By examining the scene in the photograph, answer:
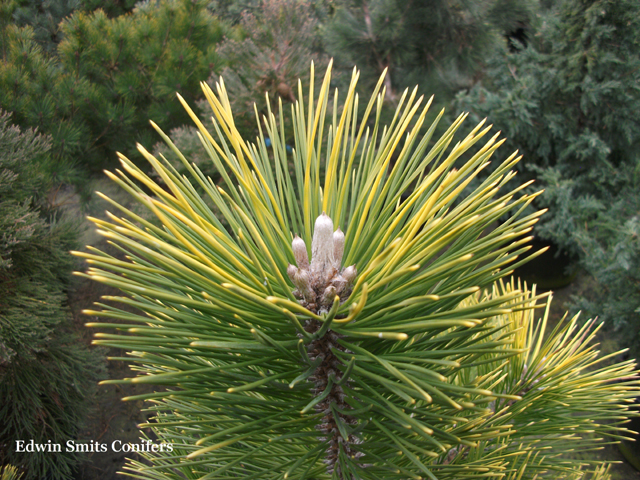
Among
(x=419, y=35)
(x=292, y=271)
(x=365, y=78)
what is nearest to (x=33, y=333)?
(x=292, y=271)

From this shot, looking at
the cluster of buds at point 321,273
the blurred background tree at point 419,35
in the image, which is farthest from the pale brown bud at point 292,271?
the blurred background tree at point 419,35

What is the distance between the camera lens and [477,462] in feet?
1.26

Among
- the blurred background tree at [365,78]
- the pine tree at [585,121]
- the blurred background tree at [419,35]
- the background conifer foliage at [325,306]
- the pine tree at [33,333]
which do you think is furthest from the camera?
the blurred background tree at [419,35]

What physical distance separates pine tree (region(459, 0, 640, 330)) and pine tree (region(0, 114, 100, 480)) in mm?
1648

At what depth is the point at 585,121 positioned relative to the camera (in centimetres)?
176

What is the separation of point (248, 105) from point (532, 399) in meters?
0.97

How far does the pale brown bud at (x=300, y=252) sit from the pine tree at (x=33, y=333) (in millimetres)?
780

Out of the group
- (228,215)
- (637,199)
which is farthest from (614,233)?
(228,215)

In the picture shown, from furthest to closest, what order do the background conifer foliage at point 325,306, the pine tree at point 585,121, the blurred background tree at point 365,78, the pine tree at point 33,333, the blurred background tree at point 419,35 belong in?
the blurred background tree at point 419,35 → the pine tree at point 585,121 → the blurred background tree at point 365,78 → the pine tree at point 33,333 → the background conifer foliage at point 325,306

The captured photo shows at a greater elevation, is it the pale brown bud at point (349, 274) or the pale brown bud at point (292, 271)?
the pale brown bud at point (292, 271)

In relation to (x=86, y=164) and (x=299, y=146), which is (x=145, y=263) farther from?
(x=86, y=164)

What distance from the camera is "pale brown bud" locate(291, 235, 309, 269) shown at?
32 centimetres

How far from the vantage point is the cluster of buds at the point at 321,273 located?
312 millimetres

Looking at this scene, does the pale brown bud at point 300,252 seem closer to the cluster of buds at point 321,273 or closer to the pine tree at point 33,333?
the cluster of buds at point 321,273
